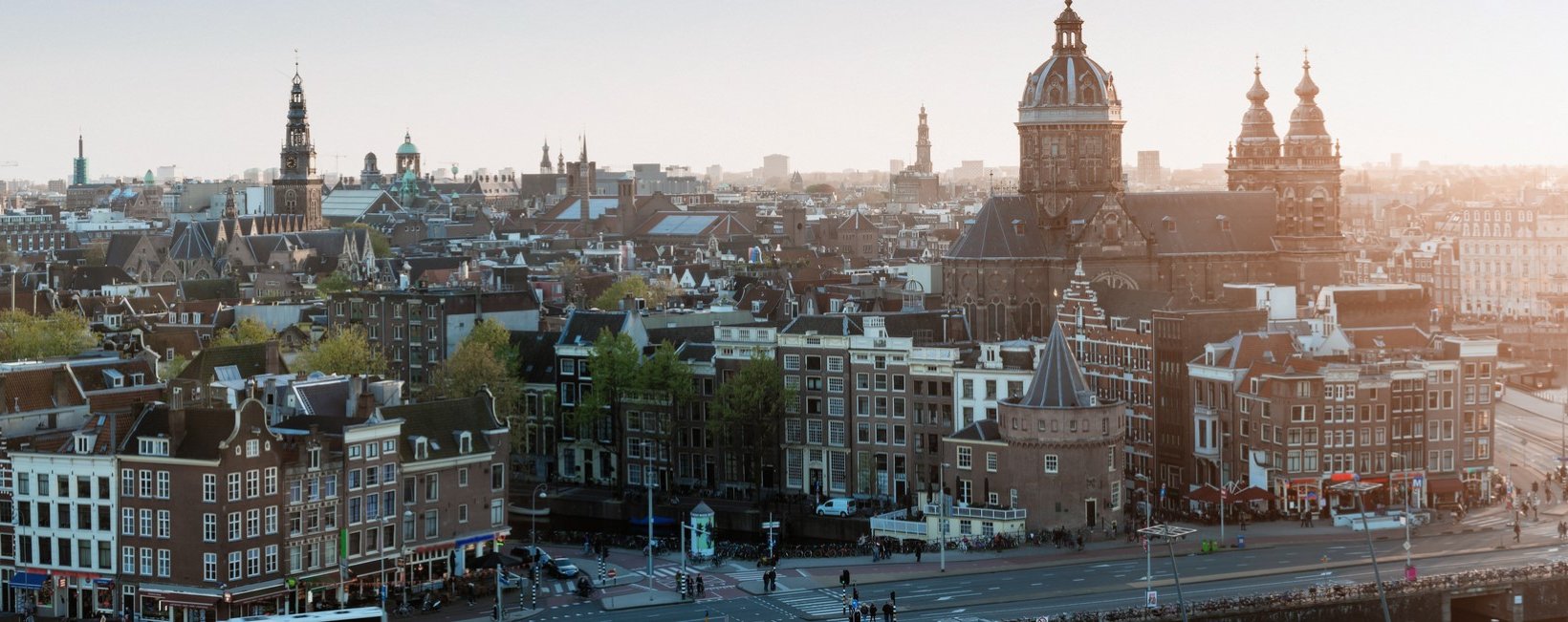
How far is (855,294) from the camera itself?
170m

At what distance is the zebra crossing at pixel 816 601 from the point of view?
99.2 m

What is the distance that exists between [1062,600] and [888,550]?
14.4m

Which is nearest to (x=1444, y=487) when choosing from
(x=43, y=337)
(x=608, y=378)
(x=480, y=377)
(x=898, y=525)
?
(x=898, y=525)

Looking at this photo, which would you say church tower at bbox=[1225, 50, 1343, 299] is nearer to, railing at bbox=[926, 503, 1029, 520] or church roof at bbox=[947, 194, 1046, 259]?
church roof at bbox=[947, 194, 1046, 259]

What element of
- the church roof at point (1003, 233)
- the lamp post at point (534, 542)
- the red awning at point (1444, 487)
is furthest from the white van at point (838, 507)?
the red awning at point (1444, 487)

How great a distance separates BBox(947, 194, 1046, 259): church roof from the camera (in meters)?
150

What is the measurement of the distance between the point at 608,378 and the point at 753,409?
31.6 ft

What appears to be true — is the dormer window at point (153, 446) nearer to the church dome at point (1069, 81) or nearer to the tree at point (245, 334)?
the tree at point (245, 334)

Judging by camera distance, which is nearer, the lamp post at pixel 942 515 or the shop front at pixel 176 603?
the shop front at pixel 176 603

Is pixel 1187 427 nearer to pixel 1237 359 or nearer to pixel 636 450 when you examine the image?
pixel 1237 359

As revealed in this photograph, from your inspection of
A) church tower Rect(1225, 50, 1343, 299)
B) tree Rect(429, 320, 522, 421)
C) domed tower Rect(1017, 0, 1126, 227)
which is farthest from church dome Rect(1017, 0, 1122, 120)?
tree Rect(429, 320, 522, 421)

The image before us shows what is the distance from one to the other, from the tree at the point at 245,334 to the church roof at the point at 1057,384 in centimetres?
5313

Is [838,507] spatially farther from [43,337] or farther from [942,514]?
[43,337]

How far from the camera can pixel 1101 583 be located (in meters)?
104
